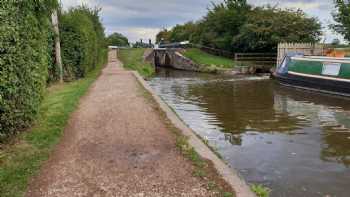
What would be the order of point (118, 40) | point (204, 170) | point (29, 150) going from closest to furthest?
point (204, 170), point (29, 150), point (118, 40)

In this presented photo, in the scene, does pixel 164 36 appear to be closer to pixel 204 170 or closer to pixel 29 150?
pixel 29 150

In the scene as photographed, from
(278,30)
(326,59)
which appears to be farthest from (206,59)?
(326,59)

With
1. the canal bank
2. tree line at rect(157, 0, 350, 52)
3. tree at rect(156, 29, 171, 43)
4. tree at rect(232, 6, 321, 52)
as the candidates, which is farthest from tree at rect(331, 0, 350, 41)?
tree at rect(156, 29, 171, 43)

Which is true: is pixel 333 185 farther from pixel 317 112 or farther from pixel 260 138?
pixel 317 112

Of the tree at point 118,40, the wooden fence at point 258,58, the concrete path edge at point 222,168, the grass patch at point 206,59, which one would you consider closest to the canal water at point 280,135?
the concrete path edge at point 222,168

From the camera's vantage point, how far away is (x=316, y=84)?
16.0m

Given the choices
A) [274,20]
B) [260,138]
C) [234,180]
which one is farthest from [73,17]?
[274,20]

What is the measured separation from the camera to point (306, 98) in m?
14.4

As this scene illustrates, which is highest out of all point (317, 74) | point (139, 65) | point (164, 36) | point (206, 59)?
point (164, 36)

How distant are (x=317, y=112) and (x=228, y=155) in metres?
5.67

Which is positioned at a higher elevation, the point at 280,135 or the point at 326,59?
the point at 326,59

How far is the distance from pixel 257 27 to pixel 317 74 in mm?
13737

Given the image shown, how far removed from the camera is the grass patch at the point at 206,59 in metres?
29.1

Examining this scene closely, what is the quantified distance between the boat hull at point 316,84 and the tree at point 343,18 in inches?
341
